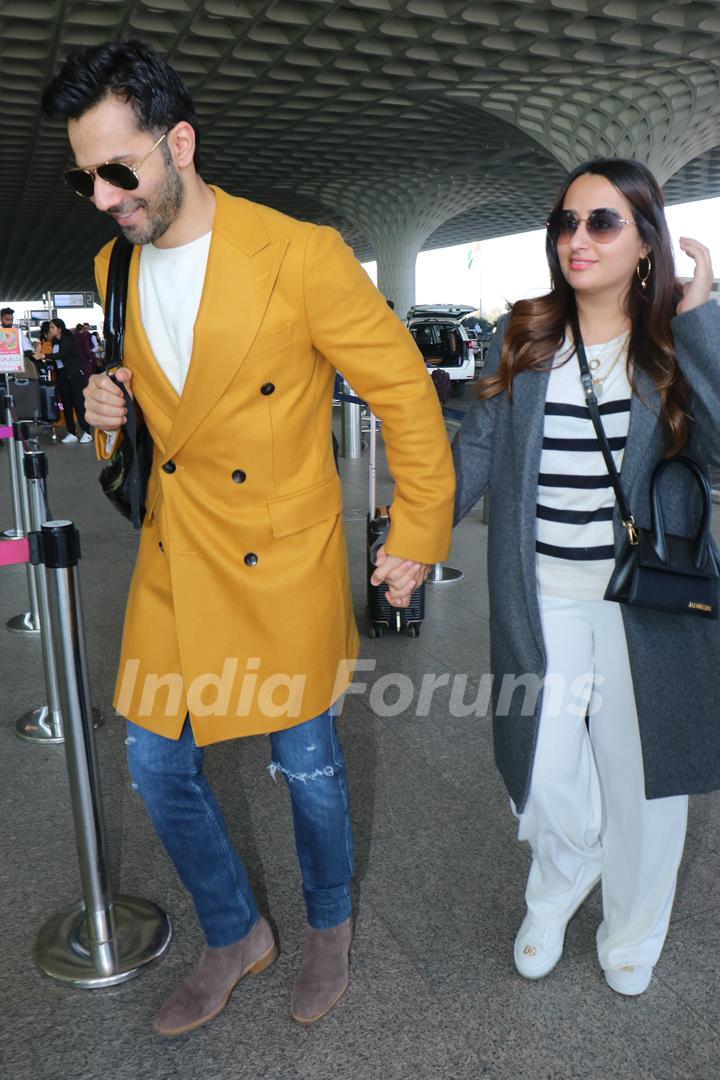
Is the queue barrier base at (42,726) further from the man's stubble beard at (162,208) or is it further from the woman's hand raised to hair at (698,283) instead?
the woman's hand raised to hair at (698,283)

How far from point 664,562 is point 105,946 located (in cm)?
167

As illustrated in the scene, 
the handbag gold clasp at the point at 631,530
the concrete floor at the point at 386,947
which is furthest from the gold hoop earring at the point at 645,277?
the concrete floor at the point at 386,947

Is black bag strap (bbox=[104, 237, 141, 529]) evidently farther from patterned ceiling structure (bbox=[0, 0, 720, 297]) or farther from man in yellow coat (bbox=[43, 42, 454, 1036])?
patterned ceiling structure (bbox=[0, 0, 720, 297])

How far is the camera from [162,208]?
71.9 inches

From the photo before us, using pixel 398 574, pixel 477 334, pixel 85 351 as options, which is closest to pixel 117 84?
pixel 398 574

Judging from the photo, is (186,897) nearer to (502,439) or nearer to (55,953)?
(55,953)

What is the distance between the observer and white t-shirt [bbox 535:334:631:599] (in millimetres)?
2086

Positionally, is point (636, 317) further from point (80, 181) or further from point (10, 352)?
point (10, 352)

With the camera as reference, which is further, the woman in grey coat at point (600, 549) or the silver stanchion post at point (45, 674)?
the silver stanchion post at point (45, 674)

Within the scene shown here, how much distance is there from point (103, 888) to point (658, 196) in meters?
2.16

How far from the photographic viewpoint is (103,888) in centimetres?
240

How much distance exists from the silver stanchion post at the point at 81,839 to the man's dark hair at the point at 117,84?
0.92 metres

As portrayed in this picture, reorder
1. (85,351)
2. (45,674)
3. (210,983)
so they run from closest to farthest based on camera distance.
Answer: (210,983) < (45,674) < (85,351)

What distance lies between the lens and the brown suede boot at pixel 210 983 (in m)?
2.14
